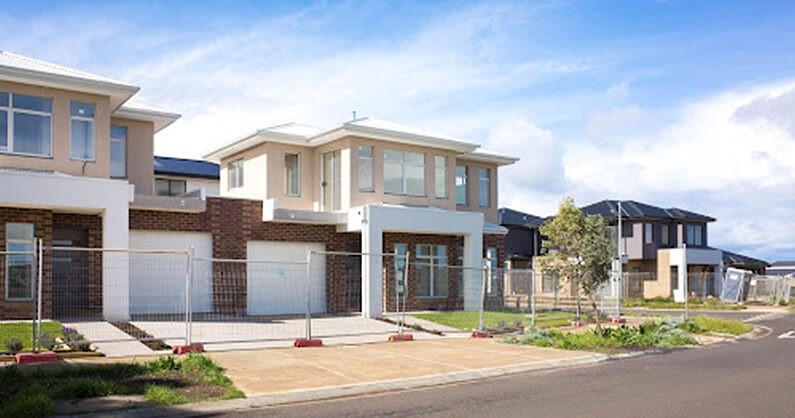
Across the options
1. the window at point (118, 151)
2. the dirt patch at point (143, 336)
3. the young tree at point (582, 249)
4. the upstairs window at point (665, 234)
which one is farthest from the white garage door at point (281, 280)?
the upstairs window at point (665, 234)

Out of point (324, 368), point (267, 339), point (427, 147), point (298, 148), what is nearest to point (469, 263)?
point (427, 147)

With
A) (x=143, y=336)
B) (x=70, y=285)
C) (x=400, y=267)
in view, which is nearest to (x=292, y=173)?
(x=400, y=267)

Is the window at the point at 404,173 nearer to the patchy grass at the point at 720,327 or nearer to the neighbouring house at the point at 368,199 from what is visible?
the neighbouring house at the point at 368,199

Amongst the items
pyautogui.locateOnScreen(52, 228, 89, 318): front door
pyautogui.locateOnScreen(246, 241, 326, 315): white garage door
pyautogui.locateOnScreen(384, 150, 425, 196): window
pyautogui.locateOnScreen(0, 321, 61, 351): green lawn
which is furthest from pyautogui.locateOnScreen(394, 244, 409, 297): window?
pyautogui.locateOnScreen(0, 321, 61, 351): green lawn

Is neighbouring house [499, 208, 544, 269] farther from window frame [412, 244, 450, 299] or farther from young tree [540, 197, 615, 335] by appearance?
young tree [540, 197, 615, 335]

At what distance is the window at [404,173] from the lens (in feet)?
93.9

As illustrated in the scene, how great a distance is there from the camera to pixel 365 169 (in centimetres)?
2800

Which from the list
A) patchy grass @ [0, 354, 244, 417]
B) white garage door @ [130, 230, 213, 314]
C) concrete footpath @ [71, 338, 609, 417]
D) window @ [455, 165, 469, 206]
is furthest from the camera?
window @ [455, 165, 469, 206]

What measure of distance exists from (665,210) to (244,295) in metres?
39.9

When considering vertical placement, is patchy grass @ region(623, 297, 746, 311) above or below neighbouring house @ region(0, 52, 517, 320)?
below

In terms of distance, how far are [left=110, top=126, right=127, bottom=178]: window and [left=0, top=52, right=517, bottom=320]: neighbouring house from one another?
45 millimetres

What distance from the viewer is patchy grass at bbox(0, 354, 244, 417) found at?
397 inches

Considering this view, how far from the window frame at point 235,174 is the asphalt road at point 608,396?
18.1m

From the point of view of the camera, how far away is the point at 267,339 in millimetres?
18094
